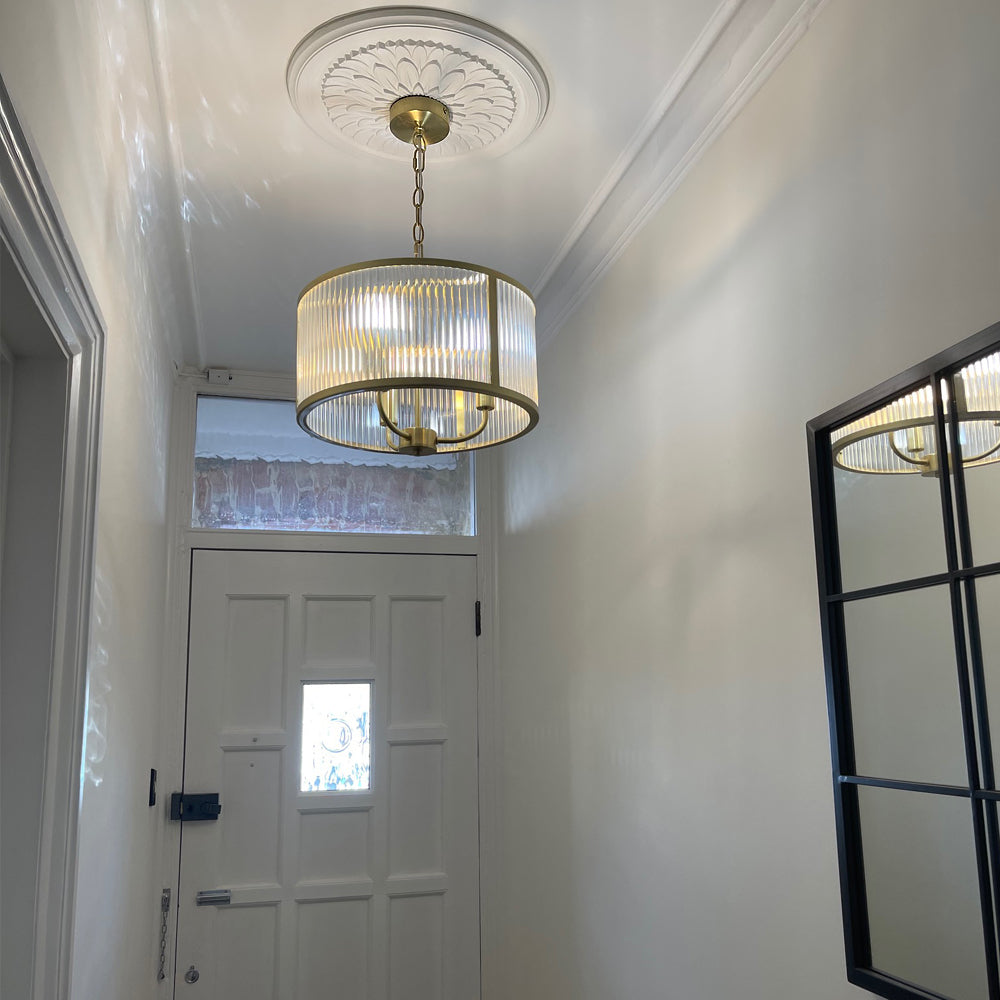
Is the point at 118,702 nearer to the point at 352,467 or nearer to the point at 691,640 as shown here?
the point at 691,640

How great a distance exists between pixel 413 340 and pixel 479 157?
2.39 ft

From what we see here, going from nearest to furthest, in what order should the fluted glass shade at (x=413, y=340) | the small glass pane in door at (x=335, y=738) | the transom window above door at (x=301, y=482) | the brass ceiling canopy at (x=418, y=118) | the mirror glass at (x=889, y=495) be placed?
the mirror glass at (x=889, y=495), the fluted glass shade at (x=413, y=340), the brass ceiling canopy at (x=418, y=118), the small glass pane in door at (x=335, y=738), the transom window above door at (x=301, y=482)

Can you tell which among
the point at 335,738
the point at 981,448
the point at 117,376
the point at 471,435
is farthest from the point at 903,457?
the point at 335,738

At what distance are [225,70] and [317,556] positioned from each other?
5.89ft

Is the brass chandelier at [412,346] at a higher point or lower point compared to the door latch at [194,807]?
higher

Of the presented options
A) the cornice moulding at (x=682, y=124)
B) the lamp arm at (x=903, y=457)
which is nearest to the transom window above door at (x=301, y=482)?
the cornice moulding at (x=682, y=124)

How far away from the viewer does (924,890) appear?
48.1 inches

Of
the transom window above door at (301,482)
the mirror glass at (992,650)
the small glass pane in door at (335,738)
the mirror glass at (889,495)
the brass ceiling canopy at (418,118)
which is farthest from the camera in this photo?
the transom window above door at (301,482)

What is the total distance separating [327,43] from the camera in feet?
5.47

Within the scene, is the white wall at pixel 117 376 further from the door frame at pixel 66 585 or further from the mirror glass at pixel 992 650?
the mirror glass at pixel 992 650

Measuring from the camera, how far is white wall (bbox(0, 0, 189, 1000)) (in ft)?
4.18

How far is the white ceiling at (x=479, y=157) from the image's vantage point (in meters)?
1.64

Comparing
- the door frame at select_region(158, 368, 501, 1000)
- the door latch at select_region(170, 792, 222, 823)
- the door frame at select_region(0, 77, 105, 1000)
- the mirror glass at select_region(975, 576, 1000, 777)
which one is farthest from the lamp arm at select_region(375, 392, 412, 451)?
the door latch at select_region(170, 792, 222, 823)

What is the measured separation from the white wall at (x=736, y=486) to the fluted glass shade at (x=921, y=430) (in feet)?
0.25
